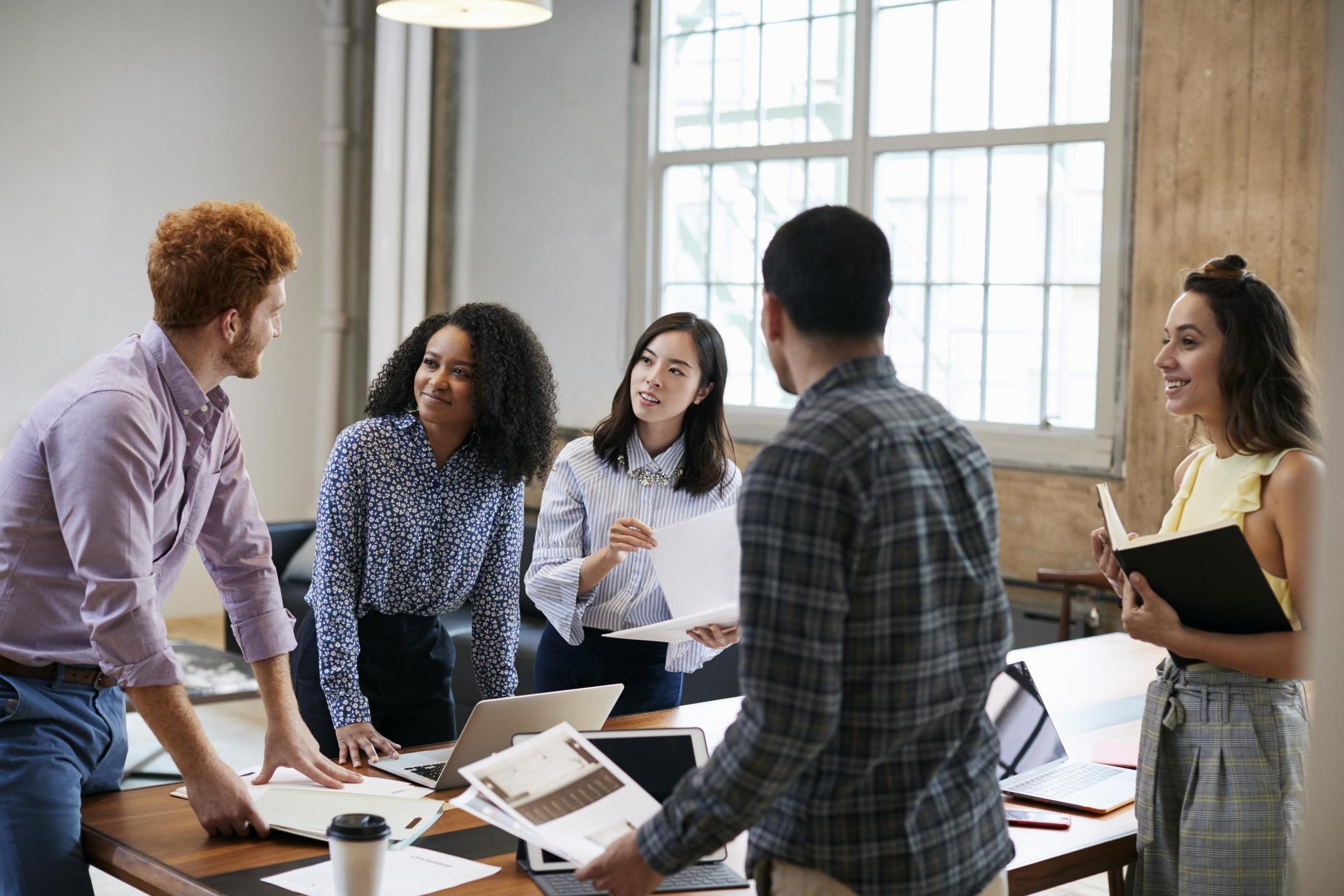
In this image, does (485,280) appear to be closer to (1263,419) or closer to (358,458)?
(358,458)

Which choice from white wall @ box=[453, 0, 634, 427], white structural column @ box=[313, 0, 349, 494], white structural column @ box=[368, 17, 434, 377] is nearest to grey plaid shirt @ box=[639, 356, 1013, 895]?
white wall @ box=[453, 0, 634, 427]

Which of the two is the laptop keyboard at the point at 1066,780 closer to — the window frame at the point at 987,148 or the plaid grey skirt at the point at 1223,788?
the plaid grey skirt at the point at 1223,788

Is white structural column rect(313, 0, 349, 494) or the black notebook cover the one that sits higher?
white structural column rect(313, 0, 349, 494)

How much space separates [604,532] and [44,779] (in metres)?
1.41

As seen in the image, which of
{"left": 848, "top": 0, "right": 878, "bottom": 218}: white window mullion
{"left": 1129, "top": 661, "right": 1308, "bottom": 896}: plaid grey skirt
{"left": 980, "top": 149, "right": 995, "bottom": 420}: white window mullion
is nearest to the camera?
{"left": 1129, "top": 661, "right": 1308, "bottom": 896}: plaid grey skirt

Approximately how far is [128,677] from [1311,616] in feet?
5.20

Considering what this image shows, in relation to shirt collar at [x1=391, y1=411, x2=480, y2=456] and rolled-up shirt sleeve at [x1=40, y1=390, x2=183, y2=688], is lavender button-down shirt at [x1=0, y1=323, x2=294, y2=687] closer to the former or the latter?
rolled-up shirt sleeve at [x1=40, y1=390, x2=183, y2=688]

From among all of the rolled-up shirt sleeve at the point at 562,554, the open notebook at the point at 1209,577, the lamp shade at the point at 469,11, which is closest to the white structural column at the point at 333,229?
the lamp shade at the point at 469,11

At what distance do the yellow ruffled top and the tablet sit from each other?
0.88 m

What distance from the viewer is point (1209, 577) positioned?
2096mm

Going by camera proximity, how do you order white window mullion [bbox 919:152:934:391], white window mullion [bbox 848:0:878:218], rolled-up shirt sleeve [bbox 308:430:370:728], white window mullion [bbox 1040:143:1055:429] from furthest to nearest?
white window mullion [bbox 848:0:878:218] < white window mullion [bbox 919:152:934:391] < white window mullion [bbox 1040:143:1055:429] < rolled-up shirt sleeve [bbox 308:430:370:728]

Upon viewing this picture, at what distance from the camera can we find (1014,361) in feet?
18.9

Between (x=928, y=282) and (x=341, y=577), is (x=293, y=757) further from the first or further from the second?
(x=928, y=282)

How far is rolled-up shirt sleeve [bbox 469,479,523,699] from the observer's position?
2867 mm
